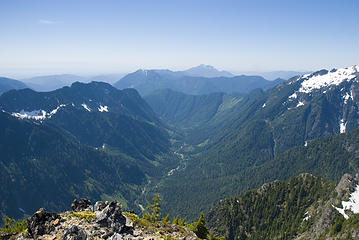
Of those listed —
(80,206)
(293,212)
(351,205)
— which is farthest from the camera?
(293,212)

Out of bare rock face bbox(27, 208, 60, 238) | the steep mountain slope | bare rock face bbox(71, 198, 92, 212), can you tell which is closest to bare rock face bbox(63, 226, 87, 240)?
bare rock face bbox(27, 208, 60, 238)

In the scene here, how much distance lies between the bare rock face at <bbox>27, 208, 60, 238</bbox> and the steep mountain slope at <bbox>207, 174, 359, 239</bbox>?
370 ft

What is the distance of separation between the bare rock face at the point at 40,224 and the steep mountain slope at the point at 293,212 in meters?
113

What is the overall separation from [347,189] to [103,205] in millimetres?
136446

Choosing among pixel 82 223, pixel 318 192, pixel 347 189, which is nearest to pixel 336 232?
pixel 347 189

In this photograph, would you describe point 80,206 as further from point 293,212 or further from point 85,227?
point 293,212

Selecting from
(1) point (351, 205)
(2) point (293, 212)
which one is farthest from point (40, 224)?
(2) point (293, 212)

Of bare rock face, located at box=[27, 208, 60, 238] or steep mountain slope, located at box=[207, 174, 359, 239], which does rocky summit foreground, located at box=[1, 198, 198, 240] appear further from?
steep mountain slope, located at box=[207, 174, 359, 239]

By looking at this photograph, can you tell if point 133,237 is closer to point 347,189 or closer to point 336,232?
point 336,232

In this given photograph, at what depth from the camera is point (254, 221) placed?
6752 inches

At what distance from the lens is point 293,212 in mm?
161625

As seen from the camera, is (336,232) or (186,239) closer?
(186,239)

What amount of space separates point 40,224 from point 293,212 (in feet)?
496

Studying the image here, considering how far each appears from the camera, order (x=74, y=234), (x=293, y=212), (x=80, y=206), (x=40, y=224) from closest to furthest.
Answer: (x=74, y=234)
(x=40, y=224)
(x=80, y=206)
(x=293, y=212)
